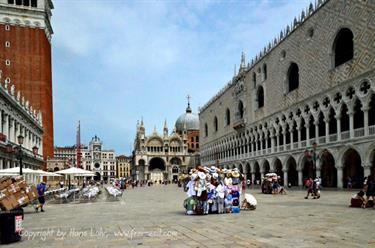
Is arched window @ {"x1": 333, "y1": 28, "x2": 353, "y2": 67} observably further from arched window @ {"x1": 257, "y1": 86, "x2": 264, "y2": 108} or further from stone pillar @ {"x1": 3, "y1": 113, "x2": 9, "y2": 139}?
stone pillar @ {"x1": 3, "y1": 113, "x2": 9, "y2": 139}

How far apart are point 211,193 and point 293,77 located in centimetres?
2945

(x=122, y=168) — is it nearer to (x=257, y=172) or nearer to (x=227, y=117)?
(x=227, y=117)

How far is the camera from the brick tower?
65.9 m

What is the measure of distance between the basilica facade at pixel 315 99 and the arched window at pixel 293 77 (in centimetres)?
10

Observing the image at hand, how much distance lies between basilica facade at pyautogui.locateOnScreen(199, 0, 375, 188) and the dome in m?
60.6

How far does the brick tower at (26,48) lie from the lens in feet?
216

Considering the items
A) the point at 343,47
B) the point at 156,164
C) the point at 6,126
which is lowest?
the point at 156,164

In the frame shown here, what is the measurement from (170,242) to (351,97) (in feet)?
85.9

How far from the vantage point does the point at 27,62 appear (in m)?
67.2

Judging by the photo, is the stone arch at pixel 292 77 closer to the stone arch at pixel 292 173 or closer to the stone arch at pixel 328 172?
the stone arch at pixel 328 172

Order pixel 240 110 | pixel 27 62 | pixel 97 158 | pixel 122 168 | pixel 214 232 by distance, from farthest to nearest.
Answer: pixel 122 168, pixel 97 158, pixel 27 62, pixel 240 110, pixel 214 232

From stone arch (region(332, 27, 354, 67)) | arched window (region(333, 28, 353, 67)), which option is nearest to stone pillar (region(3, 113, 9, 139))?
stone arch (region(332, 27, 354, 67))

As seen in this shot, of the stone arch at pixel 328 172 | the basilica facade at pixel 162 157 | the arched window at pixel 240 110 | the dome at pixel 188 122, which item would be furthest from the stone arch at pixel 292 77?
the dome at pixel 188 122

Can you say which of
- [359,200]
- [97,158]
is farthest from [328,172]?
[97,158]
